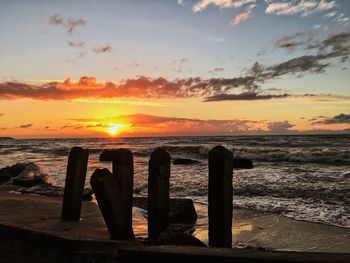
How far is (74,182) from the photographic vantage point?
568cm

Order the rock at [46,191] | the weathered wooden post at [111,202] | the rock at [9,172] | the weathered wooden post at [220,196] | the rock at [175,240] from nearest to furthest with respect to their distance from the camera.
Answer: the rock at [175,240] → the weathered wooden post at [111,202] → the weathered wooden post at [220,196] → the rock at [46,191] → the rock at [9,172]

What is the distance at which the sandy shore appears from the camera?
17.4 feet

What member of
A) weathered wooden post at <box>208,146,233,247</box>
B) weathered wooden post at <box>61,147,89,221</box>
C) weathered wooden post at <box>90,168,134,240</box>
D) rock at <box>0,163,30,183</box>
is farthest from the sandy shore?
rock at <box>0,163,30,183</box>

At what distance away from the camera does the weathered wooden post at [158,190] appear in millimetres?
4625

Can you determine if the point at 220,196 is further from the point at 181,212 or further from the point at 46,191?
the point at 46,191

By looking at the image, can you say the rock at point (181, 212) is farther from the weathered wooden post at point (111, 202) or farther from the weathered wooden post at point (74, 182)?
the weathered wooden post at point (111, 202)

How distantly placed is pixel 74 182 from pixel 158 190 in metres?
1.69

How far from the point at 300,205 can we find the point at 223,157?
5.29m

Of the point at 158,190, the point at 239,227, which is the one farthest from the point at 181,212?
the point at 158,190

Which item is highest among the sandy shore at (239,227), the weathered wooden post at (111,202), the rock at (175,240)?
the weathered wooden post at (111,202)

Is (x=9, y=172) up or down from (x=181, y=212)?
down

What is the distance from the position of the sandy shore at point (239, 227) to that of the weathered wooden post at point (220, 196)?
1.03 metres

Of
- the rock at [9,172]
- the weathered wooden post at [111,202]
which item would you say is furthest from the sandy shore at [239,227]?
the rock at [9,172]

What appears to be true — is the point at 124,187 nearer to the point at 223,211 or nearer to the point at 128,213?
the point at 128,213
